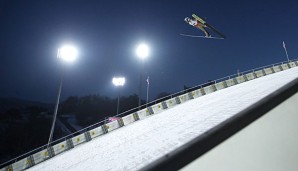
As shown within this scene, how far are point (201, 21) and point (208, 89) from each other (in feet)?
35.3

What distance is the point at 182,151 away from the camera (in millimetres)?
1562

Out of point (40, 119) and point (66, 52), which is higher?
point (66, 52)

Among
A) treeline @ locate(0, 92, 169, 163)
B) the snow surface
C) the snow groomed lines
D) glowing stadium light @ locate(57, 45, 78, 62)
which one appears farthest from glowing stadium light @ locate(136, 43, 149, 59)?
treeline @ locate(0, 92, 169, 163)

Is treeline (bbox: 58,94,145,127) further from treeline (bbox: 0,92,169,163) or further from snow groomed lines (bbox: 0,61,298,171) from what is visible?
snow groomed lines (bbox: 0,61,298,171)

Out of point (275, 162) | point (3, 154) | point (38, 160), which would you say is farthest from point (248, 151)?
point (3, 154)

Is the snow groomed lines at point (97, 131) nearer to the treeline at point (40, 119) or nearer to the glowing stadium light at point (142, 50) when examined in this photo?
the glowing stadium light at point (142, 50)

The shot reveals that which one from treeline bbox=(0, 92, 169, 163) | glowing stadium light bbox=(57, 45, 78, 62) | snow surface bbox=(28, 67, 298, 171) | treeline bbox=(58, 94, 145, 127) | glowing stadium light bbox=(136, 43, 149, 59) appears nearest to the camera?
snow surface bbox=(28, 67, 298, 171)

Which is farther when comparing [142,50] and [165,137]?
[142,50]

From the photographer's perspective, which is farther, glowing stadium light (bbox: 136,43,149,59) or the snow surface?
glowing stadium light (bbox: 136,43,149,59)

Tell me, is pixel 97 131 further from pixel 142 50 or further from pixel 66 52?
pixel 142 50

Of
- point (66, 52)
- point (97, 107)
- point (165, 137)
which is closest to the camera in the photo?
point (165, 137)

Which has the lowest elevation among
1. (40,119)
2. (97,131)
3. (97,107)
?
(97,131)

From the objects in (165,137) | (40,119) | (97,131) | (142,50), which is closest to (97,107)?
(40,119)

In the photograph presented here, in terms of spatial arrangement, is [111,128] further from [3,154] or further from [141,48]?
Result: [3,154]
